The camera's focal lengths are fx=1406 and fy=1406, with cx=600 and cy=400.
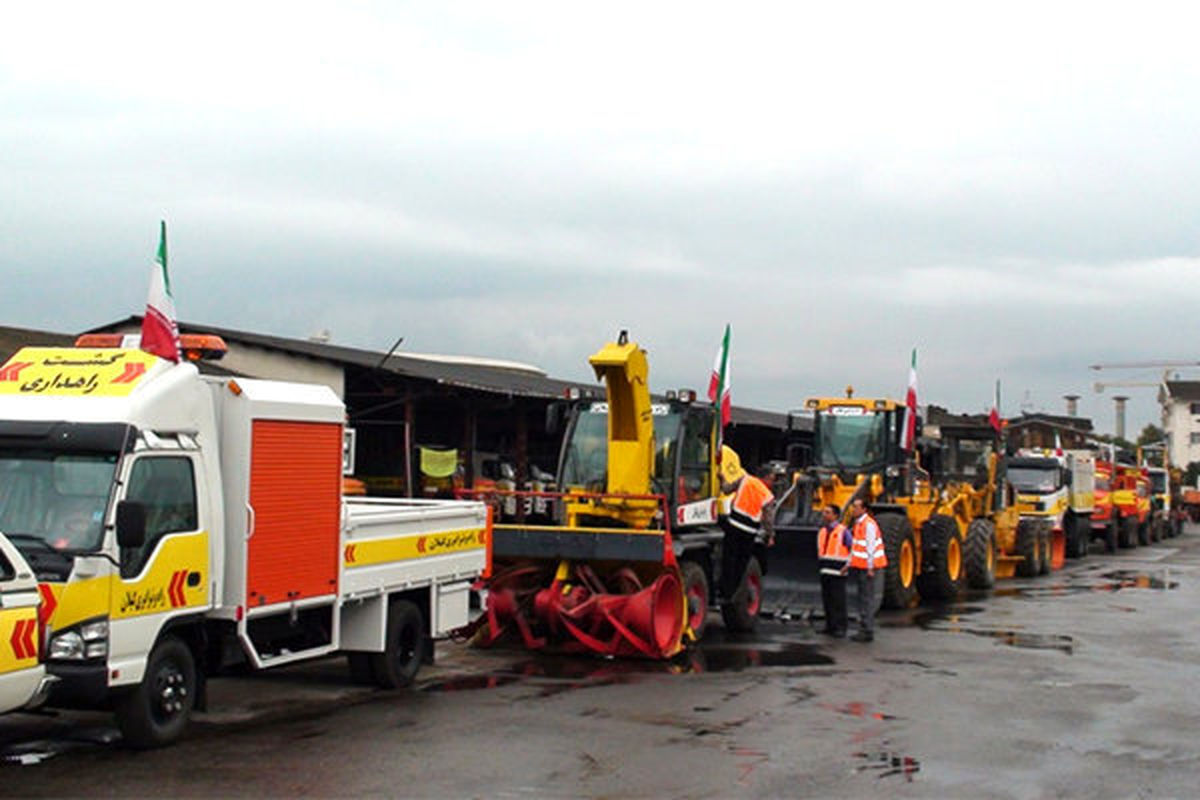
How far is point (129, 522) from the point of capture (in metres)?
8.80

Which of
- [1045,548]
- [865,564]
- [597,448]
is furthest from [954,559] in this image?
[597,448]

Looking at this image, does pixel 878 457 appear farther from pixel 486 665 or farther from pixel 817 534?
pixel 486 665

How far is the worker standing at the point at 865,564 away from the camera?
16922 millimetres

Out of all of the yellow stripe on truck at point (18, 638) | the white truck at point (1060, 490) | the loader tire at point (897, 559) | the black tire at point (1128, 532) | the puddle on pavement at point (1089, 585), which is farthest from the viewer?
the black tire at point (1128, 532)

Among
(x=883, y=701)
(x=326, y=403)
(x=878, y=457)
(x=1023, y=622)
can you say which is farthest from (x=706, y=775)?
(x=878, y=457)

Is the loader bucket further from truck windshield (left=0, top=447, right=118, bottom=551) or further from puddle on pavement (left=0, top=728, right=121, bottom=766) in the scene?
truck windshield (left=0, top=447, right=118, bottom=551)

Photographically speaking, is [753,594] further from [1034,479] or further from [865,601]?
[1034,479]

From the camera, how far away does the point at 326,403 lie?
1134 centimetres

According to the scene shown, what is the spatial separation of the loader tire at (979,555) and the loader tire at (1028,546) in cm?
414

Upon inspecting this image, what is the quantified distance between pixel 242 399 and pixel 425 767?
305cm

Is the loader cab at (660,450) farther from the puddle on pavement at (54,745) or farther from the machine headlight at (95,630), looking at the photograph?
the machine headlight at (95,630)

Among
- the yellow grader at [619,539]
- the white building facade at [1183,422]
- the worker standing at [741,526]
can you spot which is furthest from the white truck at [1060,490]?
the white building facade at [1183,422]

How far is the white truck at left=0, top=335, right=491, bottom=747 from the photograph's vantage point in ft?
29.1

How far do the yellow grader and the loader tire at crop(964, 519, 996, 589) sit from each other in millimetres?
8955
